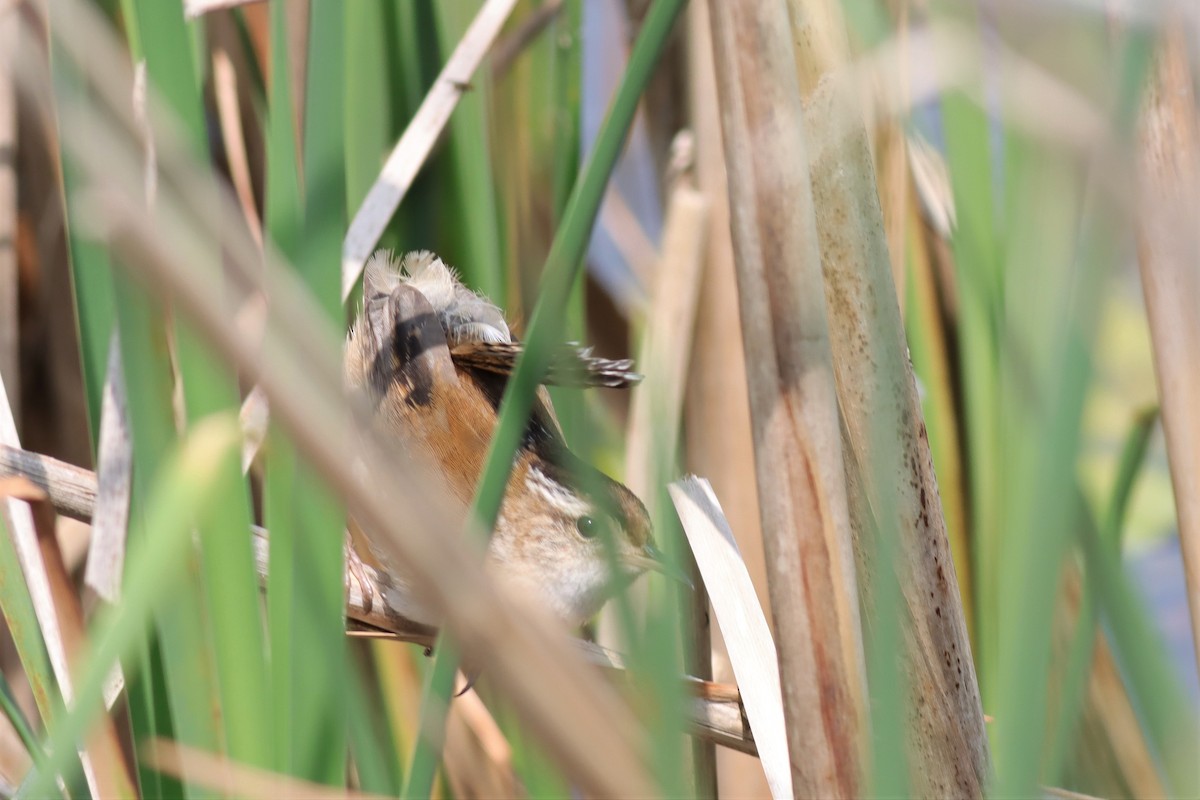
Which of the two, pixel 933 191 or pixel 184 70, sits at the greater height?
pixel 933 191

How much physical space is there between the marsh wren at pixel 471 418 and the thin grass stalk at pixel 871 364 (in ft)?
2.48

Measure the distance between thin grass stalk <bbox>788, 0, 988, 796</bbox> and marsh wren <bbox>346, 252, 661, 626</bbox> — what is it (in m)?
0.75

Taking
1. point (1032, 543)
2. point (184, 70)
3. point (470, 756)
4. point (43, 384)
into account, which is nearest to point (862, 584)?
point (1032, 543)

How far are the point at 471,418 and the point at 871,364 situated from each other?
1213mm

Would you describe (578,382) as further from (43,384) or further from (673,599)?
(43,384)

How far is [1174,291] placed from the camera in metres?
1.21

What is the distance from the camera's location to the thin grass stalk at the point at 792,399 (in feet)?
2.72

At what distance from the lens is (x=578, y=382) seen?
2.48ft

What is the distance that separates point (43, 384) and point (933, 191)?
1741 millimetres

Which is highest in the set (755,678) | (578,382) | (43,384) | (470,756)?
(43,384)

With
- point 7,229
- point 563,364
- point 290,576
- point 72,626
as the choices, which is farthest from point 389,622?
point 7,229

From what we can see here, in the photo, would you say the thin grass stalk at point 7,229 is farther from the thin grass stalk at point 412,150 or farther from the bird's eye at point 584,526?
the bird's eye at point 584,526

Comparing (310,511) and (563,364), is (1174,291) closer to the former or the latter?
(563,364)

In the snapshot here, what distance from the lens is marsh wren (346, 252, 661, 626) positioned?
180cm
